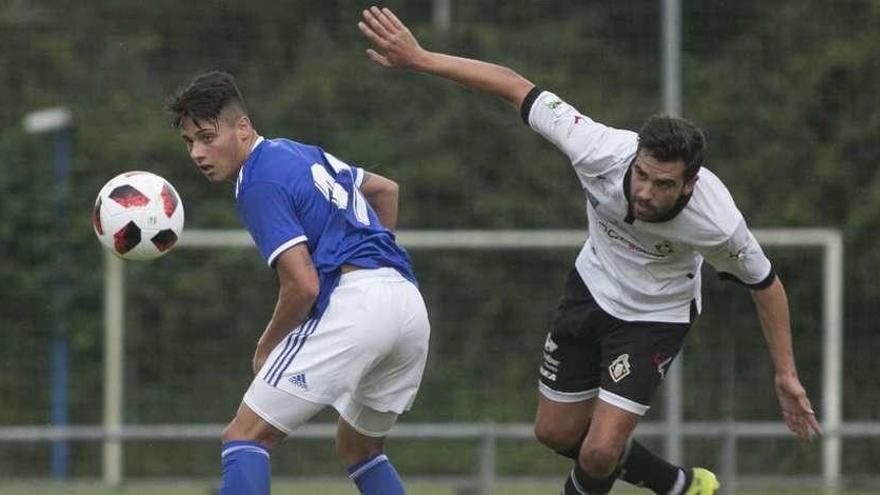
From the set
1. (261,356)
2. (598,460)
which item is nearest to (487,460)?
(598,460)

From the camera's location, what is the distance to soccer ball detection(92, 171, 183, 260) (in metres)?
6.02

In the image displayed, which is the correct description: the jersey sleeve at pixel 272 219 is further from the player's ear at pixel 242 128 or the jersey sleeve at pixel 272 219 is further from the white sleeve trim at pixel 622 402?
the white sleeve trim at pixel 622 402

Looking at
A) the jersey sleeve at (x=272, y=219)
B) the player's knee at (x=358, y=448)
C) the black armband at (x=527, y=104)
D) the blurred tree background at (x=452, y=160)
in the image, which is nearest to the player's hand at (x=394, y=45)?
the black armband at (x=527, y=104)

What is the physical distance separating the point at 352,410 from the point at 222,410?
4513mm

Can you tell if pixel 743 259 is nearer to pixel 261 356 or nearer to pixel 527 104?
pixel 527 104

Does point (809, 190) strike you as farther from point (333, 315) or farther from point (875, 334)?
point (333, 315)

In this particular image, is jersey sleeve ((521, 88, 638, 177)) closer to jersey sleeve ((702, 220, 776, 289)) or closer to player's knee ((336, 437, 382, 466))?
jersey sleeve ((702, 220, 776, 289))

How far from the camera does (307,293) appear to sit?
558 cm

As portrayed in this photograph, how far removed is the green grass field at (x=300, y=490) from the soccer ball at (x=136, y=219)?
12.8ft

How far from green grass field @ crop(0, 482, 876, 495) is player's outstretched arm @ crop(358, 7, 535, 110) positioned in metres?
4.00

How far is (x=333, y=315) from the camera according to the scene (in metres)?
5.73

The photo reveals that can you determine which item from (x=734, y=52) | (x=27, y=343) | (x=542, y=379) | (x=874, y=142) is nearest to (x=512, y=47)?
(x=734, y=52)

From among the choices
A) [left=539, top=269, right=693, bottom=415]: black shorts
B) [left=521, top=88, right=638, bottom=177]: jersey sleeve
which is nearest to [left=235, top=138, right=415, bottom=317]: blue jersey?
[left=521, top=88, right=638, bottom=177]: jersey sleeve

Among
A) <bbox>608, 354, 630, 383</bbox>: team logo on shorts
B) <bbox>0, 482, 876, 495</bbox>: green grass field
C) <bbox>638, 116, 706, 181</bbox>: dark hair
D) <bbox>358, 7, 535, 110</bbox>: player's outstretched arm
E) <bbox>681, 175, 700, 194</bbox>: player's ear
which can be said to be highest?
<bbox>358, 7, 535, 110</bbox>: player's outstretched arm
